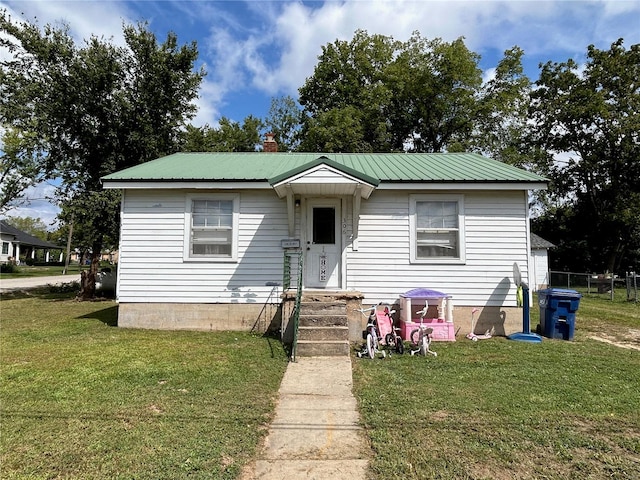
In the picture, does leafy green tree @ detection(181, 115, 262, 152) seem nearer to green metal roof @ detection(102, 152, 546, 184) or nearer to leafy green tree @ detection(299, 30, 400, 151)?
leafy green tree @ detection(299, 30, 400, 151)

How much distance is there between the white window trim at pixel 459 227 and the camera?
863 centimetres

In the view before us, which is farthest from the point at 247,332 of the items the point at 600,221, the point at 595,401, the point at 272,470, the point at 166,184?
the point at 600,221

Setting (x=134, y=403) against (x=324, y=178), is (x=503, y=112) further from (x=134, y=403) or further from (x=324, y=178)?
(x=134, y=403)

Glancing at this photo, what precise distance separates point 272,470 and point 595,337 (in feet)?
28.9

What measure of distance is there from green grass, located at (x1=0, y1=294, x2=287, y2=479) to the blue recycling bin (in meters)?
6.01

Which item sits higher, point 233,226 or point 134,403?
point 233,226

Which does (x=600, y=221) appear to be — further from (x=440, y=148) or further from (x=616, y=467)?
(x=616, y=467)

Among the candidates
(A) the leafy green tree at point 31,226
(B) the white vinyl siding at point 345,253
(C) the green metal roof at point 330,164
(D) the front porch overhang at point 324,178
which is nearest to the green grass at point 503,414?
(B) the white vinyl siding at point 345,253

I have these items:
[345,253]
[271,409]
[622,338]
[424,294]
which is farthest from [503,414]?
[622,338]

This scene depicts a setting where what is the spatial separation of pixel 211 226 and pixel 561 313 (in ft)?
26.5

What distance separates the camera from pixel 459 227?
8648 millimetres

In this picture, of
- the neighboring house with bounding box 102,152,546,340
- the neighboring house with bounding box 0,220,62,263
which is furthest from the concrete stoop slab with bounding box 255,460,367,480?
the neighboring house with bounding box 0,220,62,263

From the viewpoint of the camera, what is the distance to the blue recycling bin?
8.19m

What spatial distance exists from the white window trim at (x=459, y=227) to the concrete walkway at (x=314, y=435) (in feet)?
13.2
